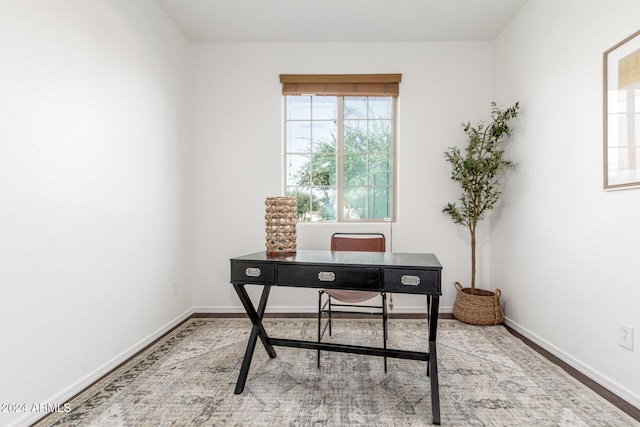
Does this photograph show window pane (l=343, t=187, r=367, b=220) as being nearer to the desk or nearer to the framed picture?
the desk

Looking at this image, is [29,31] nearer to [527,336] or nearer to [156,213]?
[156,213]

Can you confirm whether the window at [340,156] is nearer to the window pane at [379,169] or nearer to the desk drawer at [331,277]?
the window pane at [379,169]

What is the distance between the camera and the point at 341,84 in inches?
131

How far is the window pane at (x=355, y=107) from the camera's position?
347 centimetres

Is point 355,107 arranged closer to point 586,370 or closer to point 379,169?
point 379,169

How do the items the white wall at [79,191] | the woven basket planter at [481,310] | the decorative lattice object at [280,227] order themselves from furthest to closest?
the woven basket planter at [481,310] < the decorative lattice object at [280,227] < the white wall at [79,191]

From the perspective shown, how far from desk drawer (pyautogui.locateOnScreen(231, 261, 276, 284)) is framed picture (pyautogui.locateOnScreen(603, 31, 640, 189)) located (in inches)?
80.7

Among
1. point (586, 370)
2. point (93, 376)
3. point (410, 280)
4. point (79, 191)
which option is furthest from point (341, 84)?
point (93, 376)

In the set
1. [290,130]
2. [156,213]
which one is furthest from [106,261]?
[290,130]

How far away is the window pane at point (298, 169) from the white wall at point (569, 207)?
2.00 m

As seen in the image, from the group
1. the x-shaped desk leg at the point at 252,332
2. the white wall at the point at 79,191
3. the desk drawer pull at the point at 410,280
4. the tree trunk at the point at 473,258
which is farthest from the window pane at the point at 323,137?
the desk drawer pull at the point at 410,280

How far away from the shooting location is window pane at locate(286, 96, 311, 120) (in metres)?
3.49

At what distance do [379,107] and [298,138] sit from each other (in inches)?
37.1

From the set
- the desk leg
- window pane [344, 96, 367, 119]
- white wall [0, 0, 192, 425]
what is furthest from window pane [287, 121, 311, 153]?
the desk leg
